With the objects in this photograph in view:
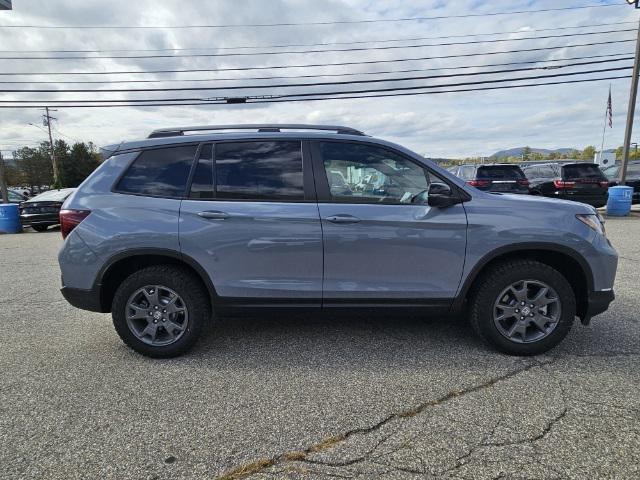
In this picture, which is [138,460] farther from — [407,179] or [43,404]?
[407,179]

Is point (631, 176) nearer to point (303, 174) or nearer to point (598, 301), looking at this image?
point (598, 301)

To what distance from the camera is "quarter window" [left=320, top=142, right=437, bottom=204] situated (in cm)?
326

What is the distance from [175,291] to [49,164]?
68639mm

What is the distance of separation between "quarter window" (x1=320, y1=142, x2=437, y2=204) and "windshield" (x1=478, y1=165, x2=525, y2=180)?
34.1 feet

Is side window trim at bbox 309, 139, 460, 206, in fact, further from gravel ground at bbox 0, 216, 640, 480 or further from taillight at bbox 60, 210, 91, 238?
taillight at bbox 60, 210, 91, 238

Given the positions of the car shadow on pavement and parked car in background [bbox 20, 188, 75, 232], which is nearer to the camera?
the car shadow on pavement

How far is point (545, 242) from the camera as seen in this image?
3184mm

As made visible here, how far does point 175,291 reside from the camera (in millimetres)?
3283

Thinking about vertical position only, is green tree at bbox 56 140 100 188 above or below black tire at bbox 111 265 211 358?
above

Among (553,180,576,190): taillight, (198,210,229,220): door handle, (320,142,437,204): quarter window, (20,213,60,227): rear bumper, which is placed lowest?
(20,213,60,227): rear bumper

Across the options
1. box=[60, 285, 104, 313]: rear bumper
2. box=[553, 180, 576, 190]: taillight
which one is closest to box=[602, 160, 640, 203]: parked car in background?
box=[553, 180, 576, 190]: taillight

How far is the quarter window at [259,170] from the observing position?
3.26 metres

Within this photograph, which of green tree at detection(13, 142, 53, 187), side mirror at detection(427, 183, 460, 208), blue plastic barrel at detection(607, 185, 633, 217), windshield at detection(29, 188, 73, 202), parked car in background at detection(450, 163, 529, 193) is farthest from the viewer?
green tree at detection(13, 142, 53, 187)

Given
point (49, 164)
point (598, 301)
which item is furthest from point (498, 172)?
point (49, 164)
